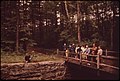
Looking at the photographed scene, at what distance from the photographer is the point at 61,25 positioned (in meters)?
43.5

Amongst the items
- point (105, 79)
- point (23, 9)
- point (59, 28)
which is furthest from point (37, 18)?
point (105, 79)

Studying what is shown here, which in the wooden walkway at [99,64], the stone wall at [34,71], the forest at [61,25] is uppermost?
the forest at [61,25]

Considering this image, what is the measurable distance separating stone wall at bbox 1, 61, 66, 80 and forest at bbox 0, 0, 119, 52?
30.9ft

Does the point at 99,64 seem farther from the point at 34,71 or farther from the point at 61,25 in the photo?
the point at 61,25

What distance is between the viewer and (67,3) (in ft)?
135

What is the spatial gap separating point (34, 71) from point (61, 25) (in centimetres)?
1894

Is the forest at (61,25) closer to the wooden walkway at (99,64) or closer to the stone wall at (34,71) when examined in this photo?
the stone wall at (34,71)

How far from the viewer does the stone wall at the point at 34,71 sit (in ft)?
81.0

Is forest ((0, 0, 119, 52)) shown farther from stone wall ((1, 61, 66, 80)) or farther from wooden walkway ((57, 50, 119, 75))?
wooden walkway ((57, 50, 119, 75))

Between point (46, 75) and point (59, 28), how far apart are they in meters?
17.0

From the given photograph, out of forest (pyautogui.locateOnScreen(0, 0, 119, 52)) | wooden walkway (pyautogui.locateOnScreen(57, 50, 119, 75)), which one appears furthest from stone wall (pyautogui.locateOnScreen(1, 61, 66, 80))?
forest (pyautogui.locateOnScreen(0, 0, 119, 52))

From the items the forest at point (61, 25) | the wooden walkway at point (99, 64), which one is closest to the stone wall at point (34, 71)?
the wooden walkway at point (99, 64)

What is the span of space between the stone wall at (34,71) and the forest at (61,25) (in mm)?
9424

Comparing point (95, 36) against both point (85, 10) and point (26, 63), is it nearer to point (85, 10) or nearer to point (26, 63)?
point (85, 10)
